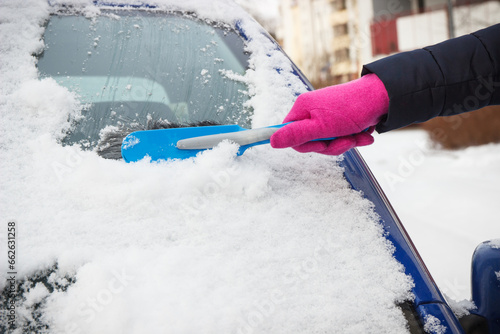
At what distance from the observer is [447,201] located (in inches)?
159

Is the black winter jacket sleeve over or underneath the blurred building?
over

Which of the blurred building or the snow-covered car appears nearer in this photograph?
the snow-covered car

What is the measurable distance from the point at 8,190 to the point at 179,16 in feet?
2.72

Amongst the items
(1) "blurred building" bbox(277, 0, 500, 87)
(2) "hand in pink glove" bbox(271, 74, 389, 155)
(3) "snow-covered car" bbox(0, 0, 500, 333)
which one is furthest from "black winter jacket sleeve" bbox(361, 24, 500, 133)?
(1) "blurred building" bbox(277, 0, 500, 87)

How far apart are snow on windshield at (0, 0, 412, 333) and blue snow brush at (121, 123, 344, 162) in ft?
0.13

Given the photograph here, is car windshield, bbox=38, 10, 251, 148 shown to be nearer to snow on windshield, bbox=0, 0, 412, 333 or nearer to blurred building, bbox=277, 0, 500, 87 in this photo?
snow on windshield, bbox=0, 0, 412, 333

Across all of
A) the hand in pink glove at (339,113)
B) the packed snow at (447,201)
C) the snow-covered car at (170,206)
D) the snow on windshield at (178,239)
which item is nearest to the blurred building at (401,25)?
the packed snow at (447,201)

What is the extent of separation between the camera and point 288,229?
0.87m

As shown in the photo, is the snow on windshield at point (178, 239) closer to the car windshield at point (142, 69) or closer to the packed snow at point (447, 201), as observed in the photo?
the car windshield at point (142, 69)

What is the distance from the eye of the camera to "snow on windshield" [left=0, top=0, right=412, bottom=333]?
70 centimetres

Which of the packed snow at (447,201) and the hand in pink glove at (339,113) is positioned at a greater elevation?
the hand in pink glove at (339,113)

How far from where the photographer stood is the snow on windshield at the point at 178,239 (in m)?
0.70

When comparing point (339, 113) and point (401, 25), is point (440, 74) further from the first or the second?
point (401, 25)

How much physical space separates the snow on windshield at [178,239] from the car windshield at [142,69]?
7 centimetres
